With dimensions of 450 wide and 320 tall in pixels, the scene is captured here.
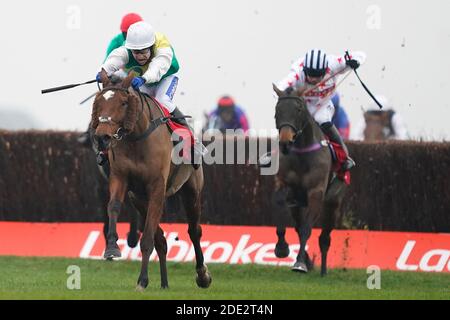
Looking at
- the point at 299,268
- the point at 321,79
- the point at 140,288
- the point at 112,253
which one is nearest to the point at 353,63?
the point at 321,79

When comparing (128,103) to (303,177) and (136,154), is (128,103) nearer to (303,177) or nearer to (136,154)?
(136,154)

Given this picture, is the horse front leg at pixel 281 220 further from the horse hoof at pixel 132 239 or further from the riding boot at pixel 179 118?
the riding boot at pixel 179 118

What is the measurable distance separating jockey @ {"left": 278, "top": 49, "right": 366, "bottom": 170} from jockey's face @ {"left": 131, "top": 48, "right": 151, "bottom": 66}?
2.62 meters

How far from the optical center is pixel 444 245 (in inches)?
588

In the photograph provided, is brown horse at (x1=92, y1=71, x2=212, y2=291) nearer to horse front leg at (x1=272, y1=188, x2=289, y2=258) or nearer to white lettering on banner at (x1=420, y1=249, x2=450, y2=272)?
horse front leg at (x1=272, y1=188, x2=289, y2=258)

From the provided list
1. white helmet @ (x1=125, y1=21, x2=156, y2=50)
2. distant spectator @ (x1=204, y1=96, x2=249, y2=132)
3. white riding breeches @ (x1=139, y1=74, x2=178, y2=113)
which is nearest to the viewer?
white helmet @ (x1=125, y1=21, x2=156, y2=50)

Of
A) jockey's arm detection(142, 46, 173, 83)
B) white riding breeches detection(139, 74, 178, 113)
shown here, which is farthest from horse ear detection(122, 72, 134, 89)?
white riding breeches detection(139, 74, 178, 113)

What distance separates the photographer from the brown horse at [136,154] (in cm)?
1049

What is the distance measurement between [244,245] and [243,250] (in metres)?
0.07

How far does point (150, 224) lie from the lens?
10.7m

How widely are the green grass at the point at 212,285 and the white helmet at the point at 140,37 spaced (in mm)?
2111

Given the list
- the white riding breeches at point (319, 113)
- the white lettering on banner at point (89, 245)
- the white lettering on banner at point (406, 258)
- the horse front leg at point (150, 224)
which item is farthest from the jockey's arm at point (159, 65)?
the white lettering on banner at point (406, 258)

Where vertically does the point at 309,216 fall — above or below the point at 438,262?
above

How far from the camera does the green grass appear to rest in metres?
10.3
